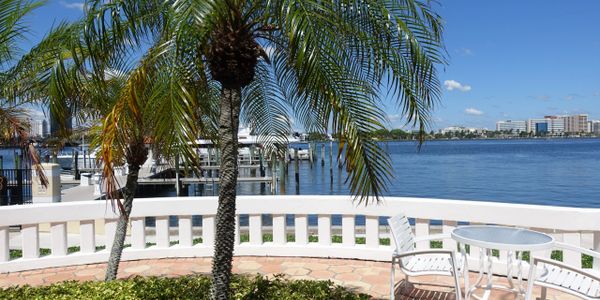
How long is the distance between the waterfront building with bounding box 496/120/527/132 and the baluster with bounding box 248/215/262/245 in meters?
Answer: 195

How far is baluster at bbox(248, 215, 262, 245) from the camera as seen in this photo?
6379mm

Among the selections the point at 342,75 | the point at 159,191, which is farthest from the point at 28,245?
the point at 159,191

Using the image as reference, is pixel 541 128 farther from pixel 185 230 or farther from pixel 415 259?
pixel 415 259

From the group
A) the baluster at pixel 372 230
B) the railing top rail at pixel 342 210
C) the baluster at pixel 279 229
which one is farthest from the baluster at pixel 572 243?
the baluster at pixel 279 229

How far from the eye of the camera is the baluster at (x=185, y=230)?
251 inches

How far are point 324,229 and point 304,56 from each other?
387 cm

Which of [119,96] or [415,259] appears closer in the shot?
[119,96]

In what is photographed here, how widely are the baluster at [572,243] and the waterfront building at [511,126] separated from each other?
639 ft

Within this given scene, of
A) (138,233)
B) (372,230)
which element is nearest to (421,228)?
(372,230)

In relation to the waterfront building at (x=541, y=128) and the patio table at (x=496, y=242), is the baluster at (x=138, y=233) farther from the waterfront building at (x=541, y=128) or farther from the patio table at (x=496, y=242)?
the waterfront building at (x=541, y=128)

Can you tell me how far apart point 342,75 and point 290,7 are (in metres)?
0.54

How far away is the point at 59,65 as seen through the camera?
3527mm

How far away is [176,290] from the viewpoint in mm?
4609

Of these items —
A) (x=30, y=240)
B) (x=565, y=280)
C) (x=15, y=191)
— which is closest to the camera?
(x=565, y=280)
